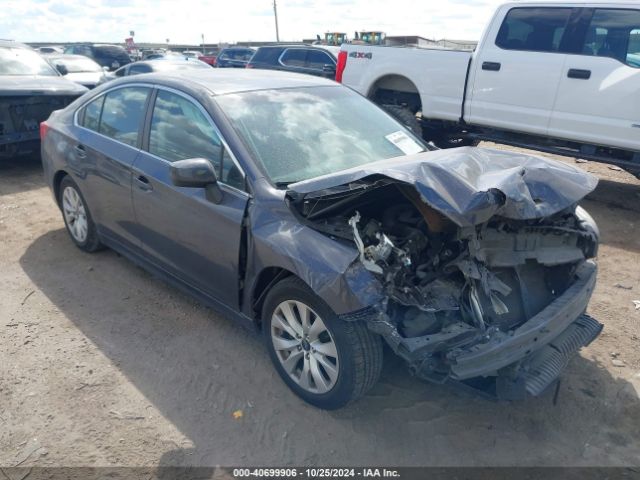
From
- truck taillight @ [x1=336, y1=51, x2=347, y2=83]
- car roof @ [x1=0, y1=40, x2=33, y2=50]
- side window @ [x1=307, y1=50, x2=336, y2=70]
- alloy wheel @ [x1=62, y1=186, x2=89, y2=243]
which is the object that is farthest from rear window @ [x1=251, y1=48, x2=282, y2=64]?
alloy wheel @ [x1=62, y1=186, x2=89, y2=243]

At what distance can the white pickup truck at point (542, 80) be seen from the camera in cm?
614

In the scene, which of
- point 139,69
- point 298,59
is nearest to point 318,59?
point 298,59

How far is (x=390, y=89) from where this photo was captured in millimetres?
8406

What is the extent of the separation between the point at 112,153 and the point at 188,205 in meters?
1.18

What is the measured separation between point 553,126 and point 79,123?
18.0 feet

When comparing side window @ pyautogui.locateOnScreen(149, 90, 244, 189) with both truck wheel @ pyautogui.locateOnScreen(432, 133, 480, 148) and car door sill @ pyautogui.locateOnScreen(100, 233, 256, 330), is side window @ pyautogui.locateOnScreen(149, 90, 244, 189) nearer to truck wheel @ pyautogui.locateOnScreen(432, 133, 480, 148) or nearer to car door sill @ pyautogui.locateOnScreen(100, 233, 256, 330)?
car door sill @ pyautogui.locateOnScreen(100, 233, 256, 330)

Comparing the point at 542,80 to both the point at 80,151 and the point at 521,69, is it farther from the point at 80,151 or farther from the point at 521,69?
the point at 80,151

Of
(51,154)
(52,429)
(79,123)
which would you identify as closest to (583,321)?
(52,429)

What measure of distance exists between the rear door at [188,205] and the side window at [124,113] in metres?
0.20

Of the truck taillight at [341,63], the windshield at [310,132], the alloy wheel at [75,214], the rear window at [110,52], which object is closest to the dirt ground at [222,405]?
the alloy wheel at [75,214]

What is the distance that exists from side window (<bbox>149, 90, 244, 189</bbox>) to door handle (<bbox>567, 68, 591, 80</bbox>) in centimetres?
492

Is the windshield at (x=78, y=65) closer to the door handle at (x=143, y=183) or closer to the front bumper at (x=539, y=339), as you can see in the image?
the door handle at (x=143, y=183)

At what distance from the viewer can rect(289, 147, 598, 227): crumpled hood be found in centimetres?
262

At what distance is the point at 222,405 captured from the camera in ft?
10.4
